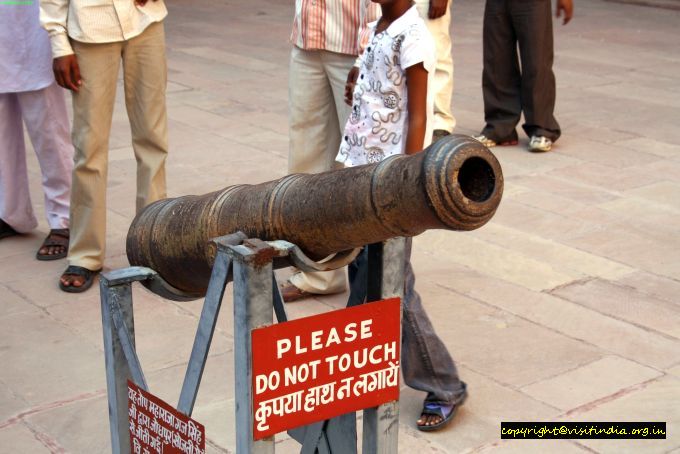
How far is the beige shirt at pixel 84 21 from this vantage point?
17.5 ft

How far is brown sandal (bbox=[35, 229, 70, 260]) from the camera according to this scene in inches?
240

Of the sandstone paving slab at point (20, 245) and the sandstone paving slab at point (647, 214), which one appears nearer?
the sandstone paving slab at point (20, 245)

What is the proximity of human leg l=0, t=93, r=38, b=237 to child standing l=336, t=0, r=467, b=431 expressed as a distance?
8.61 feet

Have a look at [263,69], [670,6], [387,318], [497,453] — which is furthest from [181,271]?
[670,6]

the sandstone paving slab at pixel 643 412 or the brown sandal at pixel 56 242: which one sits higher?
the sandstone paving slab at pixel 643 412

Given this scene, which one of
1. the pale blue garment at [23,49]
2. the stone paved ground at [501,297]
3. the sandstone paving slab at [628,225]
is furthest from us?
the sandstone paving slab at [628,225]

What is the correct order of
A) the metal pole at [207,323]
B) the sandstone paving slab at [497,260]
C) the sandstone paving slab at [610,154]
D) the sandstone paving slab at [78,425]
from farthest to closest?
the sandstone paving slab at [610,154] < the sandstone paving slab at [497,260] < the sandstone paving slab at [78,425] < the metal pole at [207,323]

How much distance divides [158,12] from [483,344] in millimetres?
2386

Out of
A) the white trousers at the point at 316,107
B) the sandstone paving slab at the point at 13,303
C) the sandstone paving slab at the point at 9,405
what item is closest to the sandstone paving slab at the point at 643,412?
the white trousers at the point at 316,107

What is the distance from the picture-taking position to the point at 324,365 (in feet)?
8.78

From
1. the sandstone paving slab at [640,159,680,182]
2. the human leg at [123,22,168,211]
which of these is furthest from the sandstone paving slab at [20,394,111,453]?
the sandstone paving slab at [640,159,680,182]

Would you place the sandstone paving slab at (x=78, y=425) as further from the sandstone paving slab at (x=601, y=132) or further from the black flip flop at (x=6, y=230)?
the sandstone paving slab at (x=601, y=132)

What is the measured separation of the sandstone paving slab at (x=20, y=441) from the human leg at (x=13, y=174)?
229 cm

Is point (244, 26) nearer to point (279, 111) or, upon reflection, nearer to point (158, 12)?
point (279, 111)
